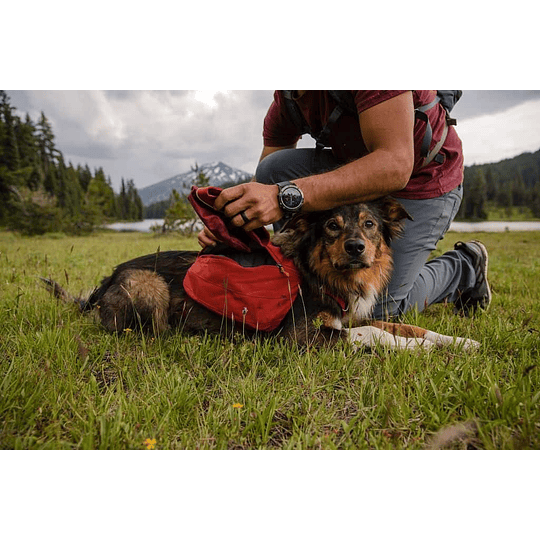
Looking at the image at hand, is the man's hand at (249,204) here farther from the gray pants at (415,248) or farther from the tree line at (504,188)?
the tree line at (504,188)

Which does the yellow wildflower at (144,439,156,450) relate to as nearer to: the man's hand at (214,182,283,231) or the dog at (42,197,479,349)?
the dog at (42,197,479,349)

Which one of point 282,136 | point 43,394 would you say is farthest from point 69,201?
point 43,394

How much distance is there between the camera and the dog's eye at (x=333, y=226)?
2.94m

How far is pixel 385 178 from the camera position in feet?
8.40

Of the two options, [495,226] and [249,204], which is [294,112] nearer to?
[249,204]

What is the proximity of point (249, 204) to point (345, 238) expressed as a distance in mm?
849

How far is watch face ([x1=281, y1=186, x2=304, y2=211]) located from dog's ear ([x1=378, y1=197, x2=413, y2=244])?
0.95m

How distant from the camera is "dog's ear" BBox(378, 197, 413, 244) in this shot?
10.2ft

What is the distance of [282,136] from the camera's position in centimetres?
421

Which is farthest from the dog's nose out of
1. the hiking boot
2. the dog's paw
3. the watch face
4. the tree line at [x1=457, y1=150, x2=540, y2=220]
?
the tree line at [x1=457, y1=150, x2=540, y2=220]

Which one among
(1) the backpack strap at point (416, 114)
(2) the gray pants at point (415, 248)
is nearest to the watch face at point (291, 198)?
(1) the backpack strap at point (416, 114)

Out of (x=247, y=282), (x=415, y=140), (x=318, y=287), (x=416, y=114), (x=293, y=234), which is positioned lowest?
(x=318, y=287)

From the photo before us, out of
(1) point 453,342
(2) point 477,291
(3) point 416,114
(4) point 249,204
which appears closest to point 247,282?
(4) point 249,204

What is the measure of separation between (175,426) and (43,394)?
739 mm
